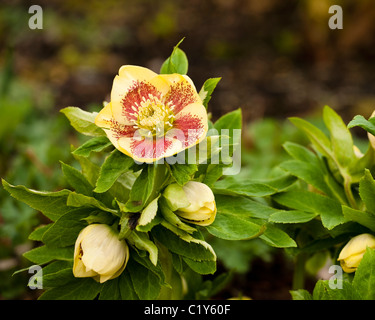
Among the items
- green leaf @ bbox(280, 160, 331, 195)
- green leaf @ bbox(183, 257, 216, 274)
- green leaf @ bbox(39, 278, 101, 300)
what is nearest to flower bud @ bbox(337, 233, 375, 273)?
green leaf @ bbox(280, 160, 331, 195)

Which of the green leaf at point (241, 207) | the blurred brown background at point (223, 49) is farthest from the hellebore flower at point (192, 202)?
the blurred brown background at point (223, 49)

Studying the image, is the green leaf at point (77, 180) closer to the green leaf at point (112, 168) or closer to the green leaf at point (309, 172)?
the green leaf at point (112, 168)

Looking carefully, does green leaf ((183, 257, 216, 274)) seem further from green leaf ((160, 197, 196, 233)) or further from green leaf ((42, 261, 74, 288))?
green leaf ((42, 261, 74, 288))

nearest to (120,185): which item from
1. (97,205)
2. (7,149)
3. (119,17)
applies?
(97,205)

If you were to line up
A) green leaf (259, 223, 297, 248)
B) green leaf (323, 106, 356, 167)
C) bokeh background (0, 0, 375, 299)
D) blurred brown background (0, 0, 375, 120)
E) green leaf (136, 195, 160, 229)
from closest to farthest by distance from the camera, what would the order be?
green leaf (136, 195, 160, 229)
green leaf (259, 223, 297, 248)
green leaf (323, 106, 356, 167)
bokeh background (0, 0, 375, 299)
blurred brown background (0, 0, 375, 120)

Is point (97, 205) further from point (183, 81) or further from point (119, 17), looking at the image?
point (119, 17)

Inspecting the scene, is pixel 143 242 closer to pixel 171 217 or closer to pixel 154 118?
pixel 171 217
